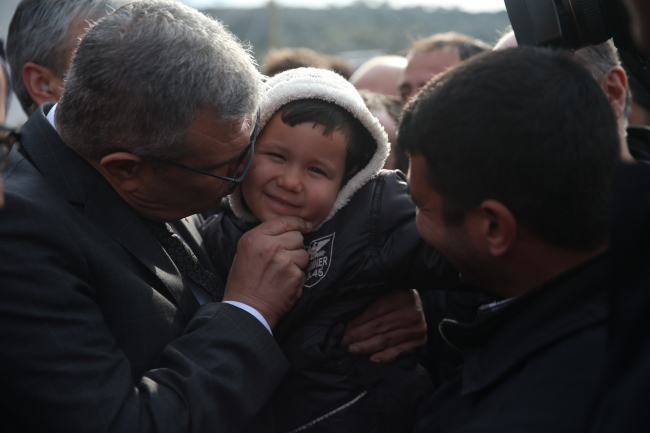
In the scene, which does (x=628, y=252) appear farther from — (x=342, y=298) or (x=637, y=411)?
(x=342, y=298)

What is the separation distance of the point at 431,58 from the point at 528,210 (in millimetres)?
3423

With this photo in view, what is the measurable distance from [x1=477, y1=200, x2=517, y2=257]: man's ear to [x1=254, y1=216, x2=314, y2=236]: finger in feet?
3.20

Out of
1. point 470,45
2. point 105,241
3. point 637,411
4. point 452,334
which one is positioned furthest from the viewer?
point 470,45

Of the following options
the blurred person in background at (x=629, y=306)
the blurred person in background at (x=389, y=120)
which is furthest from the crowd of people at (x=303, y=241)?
the blurred person in background at (x=389, y=120)

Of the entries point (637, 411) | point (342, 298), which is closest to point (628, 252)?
point (637, 411)

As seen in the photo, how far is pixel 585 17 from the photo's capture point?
6.40 ft

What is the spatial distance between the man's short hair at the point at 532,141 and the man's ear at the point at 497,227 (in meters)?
0.02

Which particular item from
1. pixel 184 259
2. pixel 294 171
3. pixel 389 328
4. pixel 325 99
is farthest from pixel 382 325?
pixel 325 99

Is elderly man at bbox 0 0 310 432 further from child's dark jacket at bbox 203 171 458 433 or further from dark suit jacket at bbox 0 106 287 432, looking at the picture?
child's dark jacket at bbox 203 171 458 433

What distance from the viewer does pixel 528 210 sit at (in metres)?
1.53

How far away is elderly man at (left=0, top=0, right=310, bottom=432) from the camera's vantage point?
1.66m

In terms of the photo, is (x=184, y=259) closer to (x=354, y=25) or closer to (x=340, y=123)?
(x=340, y=123)

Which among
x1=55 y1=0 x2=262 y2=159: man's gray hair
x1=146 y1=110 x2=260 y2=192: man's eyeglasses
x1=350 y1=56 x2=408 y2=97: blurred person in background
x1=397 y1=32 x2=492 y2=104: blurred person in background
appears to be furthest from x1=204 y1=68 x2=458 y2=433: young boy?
x1=350 y1=56 x2=408 y2=97: blurred person in background

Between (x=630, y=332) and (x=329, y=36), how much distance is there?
2469cm
